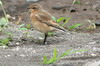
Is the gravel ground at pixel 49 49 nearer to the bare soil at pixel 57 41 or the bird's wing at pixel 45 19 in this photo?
the bare soil at pixel 57 41

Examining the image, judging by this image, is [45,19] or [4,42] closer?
[4,42]

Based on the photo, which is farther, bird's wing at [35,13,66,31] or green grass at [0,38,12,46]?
bird's wing at [35,13,66,31]

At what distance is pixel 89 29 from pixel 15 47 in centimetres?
305

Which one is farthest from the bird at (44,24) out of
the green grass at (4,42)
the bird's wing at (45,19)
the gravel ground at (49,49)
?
the green grass at (4,42)

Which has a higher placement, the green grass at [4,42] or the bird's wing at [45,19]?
the bird's wing at [45,19]

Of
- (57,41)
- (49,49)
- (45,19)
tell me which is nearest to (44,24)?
(45,19)

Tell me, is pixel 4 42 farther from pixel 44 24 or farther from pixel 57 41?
pixel 57 41

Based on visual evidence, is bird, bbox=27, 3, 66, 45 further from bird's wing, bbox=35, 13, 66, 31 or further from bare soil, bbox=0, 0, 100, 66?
bare soil, bbox=0, 0, 100, 66

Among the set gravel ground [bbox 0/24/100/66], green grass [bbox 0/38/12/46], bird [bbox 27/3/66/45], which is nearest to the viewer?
gravel ground [bbox 0/24/100/66]

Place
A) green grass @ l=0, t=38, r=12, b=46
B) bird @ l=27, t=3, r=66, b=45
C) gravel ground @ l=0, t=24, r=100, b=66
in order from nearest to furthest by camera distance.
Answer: gravel ground @ l=0, t=24, r=100, b=66
green grass @ l=0, t=38, r=12, b=46
bird @ l=27, t=3, r=66, b=45

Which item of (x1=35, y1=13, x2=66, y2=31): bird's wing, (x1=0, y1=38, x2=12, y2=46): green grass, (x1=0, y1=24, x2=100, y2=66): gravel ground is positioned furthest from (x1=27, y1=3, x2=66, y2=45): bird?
(x1=0, y1=38, x2=12, y2=46): green grass

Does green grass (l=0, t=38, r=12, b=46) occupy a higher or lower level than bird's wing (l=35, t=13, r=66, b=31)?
lower

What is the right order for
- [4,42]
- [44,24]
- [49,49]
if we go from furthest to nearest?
[44,24], [4,42], [49,49]

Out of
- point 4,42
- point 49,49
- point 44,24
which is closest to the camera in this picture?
point 49,49
